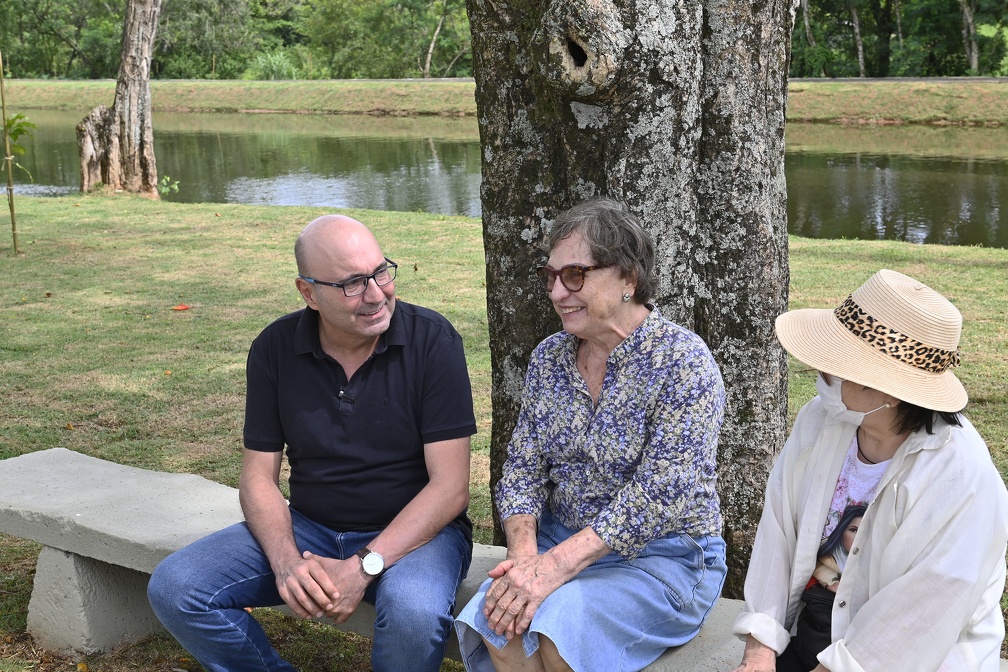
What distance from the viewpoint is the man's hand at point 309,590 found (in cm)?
286

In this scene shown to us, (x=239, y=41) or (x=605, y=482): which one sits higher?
(x=239, y=41)

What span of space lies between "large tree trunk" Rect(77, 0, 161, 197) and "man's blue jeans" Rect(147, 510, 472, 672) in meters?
13.2

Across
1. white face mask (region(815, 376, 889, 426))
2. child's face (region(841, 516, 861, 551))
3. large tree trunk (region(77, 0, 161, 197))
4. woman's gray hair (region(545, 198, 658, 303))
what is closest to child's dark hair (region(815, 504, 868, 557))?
child's face (region(841, 516, 861, 551))

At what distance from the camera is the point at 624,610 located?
2.58 meters

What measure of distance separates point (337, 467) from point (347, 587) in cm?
38

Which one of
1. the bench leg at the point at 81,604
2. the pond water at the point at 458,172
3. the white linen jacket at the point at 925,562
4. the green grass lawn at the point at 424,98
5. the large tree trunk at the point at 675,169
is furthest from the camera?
the green grass lawn at the point at 424,98

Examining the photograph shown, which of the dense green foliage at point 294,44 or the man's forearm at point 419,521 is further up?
the dense green foliage at point 294,44

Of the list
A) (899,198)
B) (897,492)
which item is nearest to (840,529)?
(897,492)

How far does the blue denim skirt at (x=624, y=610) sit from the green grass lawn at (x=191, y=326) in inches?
37.9

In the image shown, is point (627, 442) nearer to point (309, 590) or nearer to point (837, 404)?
point (837, 404)

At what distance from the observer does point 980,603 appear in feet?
7.30

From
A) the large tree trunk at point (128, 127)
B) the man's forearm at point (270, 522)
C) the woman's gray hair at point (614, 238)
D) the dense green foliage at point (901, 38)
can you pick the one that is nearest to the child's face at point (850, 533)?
the woman's gray hair at point (614, 238)

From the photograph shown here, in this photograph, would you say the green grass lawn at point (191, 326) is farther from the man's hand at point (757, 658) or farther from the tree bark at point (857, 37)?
the tree bark at point (857, 37)

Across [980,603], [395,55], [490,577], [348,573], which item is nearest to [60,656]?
[348,573]
